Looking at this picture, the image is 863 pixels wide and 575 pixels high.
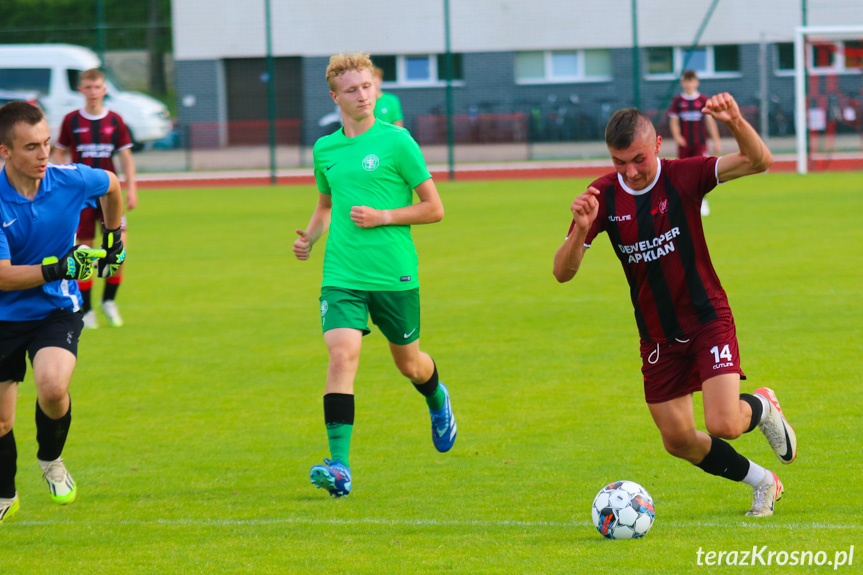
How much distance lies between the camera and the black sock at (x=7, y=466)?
5.18 m

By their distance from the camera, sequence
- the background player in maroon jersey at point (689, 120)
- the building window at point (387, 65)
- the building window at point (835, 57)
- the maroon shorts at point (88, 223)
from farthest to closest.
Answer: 1. the building window at point (387, 65)
2. the building window at point (835, 57)
3. the background player in maroon jersey at point (689, 120)
4. the maroon shorts at point (88, 223)

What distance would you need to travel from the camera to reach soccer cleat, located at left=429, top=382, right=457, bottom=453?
235 inches

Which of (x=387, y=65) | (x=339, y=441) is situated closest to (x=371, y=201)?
(x=339, y=441)

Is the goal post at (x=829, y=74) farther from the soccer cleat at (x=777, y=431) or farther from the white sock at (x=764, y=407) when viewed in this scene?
the white sock at (x=764, y=407)

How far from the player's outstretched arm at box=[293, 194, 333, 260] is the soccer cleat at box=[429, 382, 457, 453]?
1.10m

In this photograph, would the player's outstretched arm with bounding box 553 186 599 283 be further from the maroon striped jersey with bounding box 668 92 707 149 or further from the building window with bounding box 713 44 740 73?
the building window with bounding box 713 44 740 73

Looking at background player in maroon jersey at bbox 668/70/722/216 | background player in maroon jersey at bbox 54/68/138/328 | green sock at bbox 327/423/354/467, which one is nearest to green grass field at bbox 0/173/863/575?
green sock at bbox 327/423/354/467

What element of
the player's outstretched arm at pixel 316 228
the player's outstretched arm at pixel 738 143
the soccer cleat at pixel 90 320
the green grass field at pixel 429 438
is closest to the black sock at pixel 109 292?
the soccer cleat at pixel 90 320

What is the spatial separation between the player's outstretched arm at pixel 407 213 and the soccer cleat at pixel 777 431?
5.85 feet

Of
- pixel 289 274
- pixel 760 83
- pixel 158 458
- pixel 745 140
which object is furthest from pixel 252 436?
pixel 760 83

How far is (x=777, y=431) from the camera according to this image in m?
5.05

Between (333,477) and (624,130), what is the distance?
1.98m

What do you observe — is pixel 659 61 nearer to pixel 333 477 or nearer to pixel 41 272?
pixel 333 477

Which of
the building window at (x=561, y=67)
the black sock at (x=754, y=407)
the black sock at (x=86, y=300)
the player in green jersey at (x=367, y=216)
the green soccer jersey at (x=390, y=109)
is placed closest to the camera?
the black sock at (x=754, y=407)
